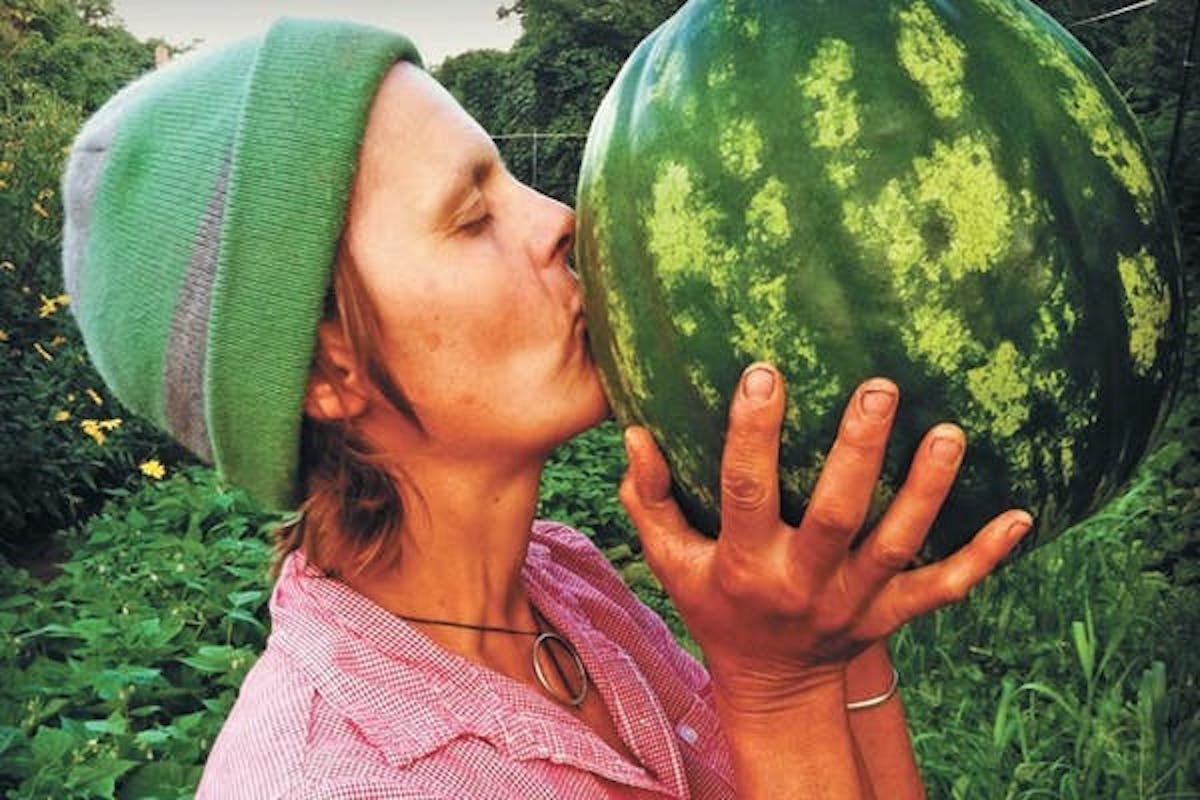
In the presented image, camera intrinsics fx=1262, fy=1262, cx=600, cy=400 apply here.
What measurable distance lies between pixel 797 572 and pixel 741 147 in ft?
1.44

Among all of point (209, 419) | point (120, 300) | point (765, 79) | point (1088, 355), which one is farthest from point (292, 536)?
point (1088, 355)

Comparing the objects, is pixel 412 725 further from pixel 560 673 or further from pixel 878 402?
pixel 878 402

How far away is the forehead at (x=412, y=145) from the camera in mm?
1628

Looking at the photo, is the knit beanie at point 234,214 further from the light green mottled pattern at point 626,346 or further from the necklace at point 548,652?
the light green mottled pattern at point 626,346

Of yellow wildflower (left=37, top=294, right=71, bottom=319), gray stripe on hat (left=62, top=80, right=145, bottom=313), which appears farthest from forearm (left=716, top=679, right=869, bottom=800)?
yellow wildflower (left=37, top=294, right=71, bottom=319)

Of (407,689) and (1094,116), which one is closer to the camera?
(1094,116)

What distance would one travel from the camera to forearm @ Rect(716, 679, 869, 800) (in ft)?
4.84

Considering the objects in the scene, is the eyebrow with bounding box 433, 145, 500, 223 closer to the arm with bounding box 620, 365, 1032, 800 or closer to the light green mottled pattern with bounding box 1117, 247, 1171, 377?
the arm with bounding box 620, 365, 1032, 800

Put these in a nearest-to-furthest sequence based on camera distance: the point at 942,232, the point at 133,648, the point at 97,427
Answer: the point at 942,232 < the point at 133,648 < the point at 97,427

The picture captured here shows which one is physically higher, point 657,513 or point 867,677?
point 657,513

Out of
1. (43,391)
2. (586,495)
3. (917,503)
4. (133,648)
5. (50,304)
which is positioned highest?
(917,503)

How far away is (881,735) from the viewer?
73.1 inches

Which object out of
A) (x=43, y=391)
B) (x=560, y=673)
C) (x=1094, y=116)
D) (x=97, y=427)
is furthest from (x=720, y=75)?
(x=43, y=391)

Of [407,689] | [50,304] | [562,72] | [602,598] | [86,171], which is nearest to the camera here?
[407,689]
